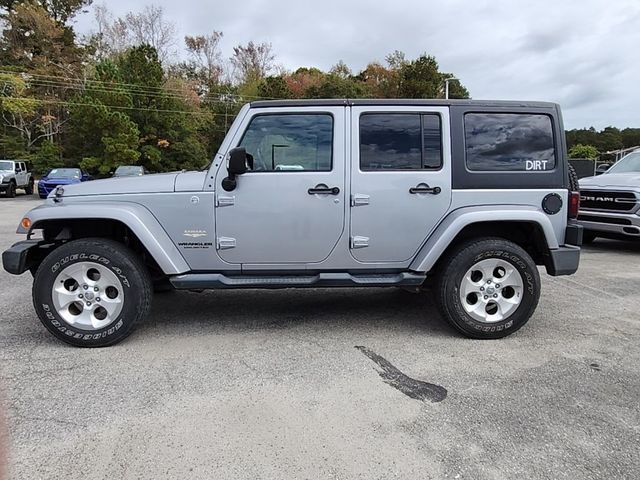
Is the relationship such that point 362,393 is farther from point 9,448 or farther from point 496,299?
point 9,448

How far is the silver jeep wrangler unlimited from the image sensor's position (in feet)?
12.9

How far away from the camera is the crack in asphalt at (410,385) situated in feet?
10.4

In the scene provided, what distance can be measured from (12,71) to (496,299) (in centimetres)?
4298

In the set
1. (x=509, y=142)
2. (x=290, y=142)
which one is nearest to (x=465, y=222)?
(x=509, y=142)

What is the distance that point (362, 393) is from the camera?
10.5 feet

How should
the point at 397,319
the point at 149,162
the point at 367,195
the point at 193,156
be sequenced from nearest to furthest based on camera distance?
the point at 367,195
the point at 397,319
the point at 149,162
the point at 193,156

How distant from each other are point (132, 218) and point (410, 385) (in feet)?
8.13

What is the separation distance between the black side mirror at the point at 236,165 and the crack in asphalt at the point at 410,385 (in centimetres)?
184

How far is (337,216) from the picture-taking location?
161 inches

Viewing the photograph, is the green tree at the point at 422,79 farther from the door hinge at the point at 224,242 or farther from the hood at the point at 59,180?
the door hinge at the point at 224,242

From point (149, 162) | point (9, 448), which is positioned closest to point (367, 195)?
point (9, 448)

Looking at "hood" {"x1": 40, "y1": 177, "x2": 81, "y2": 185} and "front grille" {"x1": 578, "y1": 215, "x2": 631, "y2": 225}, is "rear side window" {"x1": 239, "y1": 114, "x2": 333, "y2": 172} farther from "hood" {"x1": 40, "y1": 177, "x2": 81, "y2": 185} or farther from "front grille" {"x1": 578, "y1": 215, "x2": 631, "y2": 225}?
"hood" {"x1": 40, "y1": 177, "x2": 81, "y2": 185}

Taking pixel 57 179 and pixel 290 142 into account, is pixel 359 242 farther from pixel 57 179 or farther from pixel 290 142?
pixel 57 179

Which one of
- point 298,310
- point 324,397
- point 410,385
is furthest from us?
point 298,310
